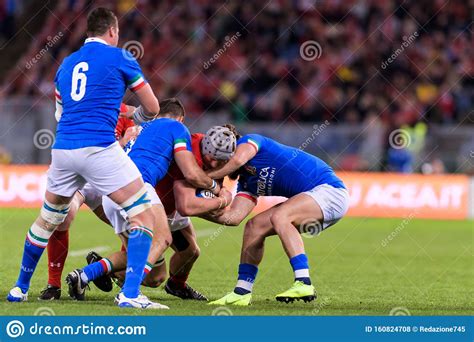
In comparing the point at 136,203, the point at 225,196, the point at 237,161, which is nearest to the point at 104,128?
the point at 136,203

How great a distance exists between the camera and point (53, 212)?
346 inches

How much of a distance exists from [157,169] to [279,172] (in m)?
1.11

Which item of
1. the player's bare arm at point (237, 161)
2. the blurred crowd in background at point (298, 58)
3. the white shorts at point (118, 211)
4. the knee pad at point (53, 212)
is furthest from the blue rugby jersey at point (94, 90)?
the blurred crowd in background at point (298, 58)

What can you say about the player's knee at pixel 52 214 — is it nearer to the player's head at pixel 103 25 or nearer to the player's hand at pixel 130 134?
the player's hand at pixel 130 134

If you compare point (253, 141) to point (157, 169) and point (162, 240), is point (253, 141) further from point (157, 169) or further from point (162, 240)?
point (162, 240)

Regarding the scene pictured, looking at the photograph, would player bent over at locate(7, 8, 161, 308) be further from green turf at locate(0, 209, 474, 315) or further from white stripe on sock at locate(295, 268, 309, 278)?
white stripe on sock at locate(295, 268, 309, 278)

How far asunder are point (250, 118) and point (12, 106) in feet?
17.3

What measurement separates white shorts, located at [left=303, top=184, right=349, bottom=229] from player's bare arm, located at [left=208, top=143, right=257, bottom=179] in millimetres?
688

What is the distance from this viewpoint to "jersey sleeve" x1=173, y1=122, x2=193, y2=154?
352 inches

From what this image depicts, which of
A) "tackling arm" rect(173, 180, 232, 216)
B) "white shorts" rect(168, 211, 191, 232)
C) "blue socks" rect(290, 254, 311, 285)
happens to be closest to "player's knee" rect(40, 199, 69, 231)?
"tackling arm" rect(173, 180, 232, 216)

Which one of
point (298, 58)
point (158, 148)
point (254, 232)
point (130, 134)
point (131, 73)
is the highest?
point (298, 58)

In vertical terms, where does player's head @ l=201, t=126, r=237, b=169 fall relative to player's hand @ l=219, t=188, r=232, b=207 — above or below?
above

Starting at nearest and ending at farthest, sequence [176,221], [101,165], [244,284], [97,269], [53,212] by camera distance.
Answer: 1. [101,165]
2. [53,212]
3. [97,269]
4. [244,284]
5. [176,221]
